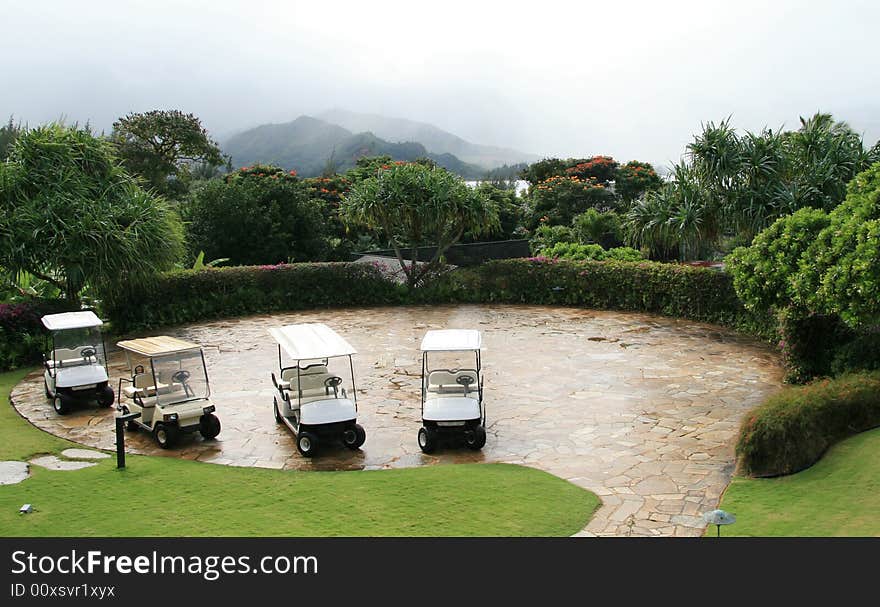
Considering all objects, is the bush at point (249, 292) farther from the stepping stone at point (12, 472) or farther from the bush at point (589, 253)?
the stepping stone at point (12, 472)

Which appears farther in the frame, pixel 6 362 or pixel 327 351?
pixel 6 362

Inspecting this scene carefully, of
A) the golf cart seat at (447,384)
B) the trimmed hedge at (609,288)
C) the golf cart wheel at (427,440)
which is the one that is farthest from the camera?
the trimmed hedge at (609,288)

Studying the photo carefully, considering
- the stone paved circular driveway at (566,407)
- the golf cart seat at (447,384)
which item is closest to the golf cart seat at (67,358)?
the stone paved circular driveway at (566,407)

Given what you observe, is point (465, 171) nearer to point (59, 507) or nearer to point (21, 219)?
point (21, 219)

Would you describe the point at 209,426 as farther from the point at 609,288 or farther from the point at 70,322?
the point at 609,288

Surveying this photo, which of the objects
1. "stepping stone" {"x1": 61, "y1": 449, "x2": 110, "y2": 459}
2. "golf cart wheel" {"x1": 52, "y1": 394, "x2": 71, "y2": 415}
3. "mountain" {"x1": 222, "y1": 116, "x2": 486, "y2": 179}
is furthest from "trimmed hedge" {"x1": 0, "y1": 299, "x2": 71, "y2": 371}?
"mountain" {"x1": 222, "y1": 116, "x2": 486, "y2": 179}

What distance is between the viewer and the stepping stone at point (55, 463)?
8805 mm

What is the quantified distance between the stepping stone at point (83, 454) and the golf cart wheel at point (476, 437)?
4570 millimetres

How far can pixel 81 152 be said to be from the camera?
56.5 ft

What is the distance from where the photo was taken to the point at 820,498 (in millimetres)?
7223

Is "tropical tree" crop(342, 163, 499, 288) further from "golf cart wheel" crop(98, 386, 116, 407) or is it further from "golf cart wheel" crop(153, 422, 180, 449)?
"golf cart wheel" crop(153, 422, 180, 449)

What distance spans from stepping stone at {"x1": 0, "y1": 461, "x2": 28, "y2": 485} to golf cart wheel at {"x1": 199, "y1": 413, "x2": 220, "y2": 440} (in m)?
2.10

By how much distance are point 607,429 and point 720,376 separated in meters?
3.76
